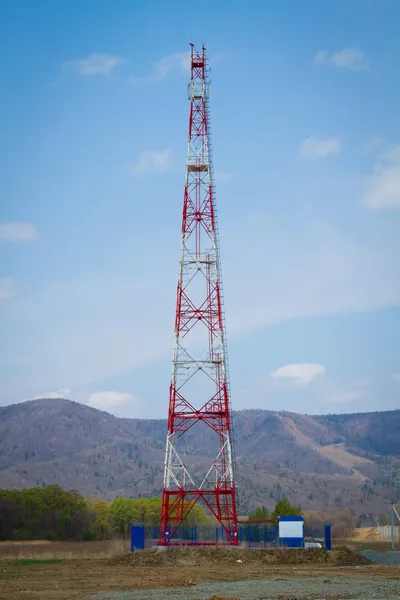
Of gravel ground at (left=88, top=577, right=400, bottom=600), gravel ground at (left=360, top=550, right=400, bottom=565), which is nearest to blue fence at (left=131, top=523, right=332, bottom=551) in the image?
gravel ground at (left=360, top=550, right=400, bottom=565)

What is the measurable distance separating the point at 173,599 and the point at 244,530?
75.9 ft

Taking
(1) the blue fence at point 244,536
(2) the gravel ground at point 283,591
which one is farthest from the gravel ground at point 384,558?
(2) the gravel ground at point 283,591

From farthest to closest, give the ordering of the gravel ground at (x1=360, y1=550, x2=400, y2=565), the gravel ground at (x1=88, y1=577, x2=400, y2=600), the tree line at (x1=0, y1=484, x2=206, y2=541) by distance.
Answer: the tree line at (x1=0, y1=484, x2=206, y2=541), the gravel ground at (x1=360, y1=550, x2=400, y2=565), the gravel ground at (x1=88, y1=577, x2=400, y2=600)

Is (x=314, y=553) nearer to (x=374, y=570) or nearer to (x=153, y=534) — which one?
(x=374, y=570)

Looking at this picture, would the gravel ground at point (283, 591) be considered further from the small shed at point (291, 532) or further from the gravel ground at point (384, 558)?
the small shed at point (291, 532)

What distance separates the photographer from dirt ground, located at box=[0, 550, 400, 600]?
2572 cm

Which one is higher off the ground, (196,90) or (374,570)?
(196,90)

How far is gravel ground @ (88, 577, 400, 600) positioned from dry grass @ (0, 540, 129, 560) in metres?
15.0

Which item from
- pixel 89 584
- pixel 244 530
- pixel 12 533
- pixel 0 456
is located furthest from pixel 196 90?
pixel 0 456

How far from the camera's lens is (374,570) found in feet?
115

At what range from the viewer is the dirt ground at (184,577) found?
2572 cm

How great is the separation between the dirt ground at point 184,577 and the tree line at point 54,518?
23.2m

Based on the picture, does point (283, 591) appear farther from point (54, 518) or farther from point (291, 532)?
point (54, 518)

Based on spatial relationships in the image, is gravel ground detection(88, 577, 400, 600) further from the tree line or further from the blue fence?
the tree line
